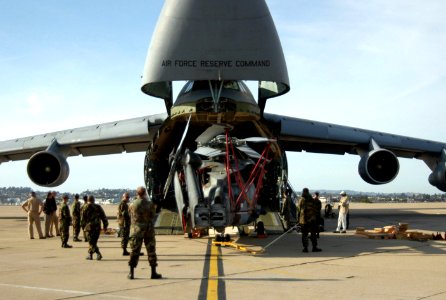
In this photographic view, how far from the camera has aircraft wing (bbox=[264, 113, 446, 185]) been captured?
18450 mm

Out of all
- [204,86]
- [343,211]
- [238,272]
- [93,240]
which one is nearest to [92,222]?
[93,240]

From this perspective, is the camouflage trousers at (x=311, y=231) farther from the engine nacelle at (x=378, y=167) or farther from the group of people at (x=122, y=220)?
the engine nacelle at (x=378, y=167)

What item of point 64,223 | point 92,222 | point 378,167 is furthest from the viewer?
point 378,167

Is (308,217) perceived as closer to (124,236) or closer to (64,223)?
(124,236)

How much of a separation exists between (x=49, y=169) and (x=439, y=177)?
45.8 ft

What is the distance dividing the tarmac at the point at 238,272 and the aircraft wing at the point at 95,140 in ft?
18.6

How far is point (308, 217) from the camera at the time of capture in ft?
37.7

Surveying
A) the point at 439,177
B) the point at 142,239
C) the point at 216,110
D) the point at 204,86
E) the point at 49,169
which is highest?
the point at 204,86

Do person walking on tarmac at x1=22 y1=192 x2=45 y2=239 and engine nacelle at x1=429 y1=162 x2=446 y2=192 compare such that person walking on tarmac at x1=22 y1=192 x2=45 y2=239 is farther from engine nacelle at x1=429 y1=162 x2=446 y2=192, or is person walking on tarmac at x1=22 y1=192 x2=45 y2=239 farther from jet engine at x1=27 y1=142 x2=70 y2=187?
engine nacelle at x1=429 y1=162 x2=446 y2=192

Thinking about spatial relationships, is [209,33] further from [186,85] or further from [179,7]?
[186,85]

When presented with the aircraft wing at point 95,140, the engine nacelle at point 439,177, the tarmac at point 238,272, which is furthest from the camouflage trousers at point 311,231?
the engine nacelle at point 439,177

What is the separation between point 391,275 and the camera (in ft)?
26.0

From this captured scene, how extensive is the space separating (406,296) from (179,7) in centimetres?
842

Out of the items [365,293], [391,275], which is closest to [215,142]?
[391,275]
